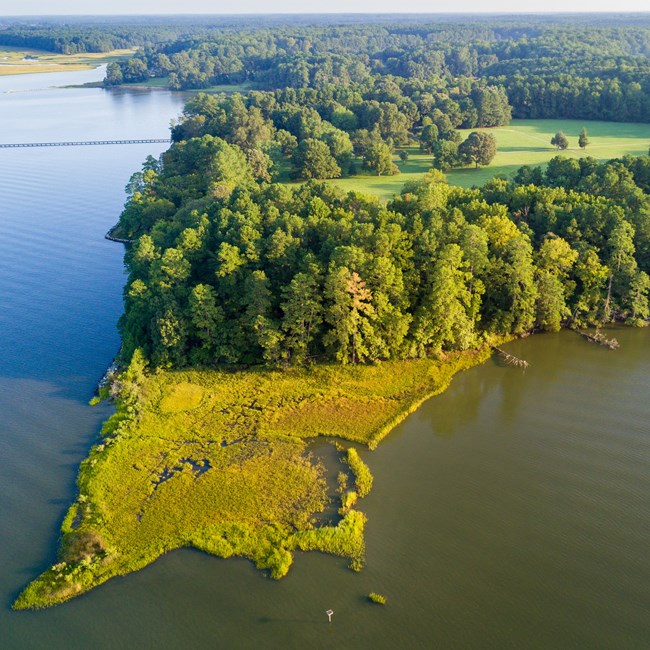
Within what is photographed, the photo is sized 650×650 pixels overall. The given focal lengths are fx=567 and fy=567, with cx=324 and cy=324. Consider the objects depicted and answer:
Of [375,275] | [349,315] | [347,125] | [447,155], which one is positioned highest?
[347,125]

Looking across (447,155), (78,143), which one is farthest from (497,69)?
(78,143)

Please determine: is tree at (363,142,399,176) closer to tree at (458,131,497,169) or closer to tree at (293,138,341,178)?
tree at (293,138,341,178)

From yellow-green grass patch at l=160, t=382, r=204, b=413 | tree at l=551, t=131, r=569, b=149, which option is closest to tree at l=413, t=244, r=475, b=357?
yellow-green grass patch at l=160, t=382, r=204, b=413

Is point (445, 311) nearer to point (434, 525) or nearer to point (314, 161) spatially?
point (434, 525)

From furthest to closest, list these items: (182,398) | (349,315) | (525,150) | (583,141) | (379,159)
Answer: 1. (525,150)
2. (583,141)
3. (379,159)
4. (349,315)
5. (182,398)

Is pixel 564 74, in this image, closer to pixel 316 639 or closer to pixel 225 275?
pixel 225 275

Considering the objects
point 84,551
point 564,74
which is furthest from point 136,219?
point 564,74
